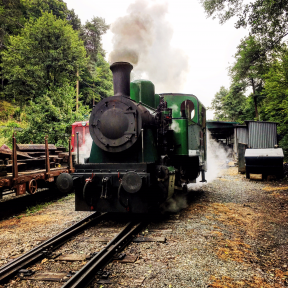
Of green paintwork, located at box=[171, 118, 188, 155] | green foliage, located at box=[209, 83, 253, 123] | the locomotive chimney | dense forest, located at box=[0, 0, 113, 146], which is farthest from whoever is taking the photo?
green foliage, located at box=[209, 83, 253, 123]

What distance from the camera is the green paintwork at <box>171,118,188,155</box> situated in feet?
18.9

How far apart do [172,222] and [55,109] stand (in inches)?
405

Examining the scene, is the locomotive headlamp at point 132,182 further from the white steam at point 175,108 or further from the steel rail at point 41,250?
the white steam at point 175,108

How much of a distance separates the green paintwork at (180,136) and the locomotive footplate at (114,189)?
123 cm

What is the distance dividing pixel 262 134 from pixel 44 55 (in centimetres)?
1467

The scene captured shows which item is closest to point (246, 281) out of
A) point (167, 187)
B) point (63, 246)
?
point (167, 187)

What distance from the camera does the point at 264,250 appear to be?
3732 mm

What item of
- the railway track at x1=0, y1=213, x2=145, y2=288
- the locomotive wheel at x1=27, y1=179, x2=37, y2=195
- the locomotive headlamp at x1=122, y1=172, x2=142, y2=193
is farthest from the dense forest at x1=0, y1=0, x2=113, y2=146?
the locomotive headlamp at x1=122, y1=172, x2=142, y2=193

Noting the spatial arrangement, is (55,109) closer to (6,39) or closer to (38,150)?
(38,150)

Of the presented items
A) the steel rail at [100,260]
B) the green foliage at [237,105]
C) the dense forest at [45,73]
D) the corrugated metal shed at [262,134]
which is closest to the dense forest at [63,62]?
the dense forest at [45,73]

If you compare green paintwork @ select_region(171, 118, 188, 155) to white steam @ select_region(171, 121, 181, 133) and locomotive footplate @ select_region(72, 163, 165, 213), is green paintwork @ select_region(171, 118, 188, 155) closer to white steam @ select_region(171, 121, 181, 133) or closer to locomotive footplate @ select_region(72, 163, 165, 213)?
white steam @ select_region(171, 121, 181, 133)

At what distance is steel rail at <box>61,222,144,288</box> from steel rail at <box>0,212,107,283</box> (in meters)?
0.79

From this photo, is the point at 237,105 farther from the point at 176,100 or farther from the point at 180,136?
the point at 180,136

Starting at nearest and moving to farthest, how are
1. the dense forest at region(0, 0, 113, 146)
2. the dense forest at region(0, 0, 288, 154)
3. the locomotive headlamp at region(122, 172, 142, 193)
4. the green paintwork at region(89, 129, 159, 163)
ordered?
1. the locomotive headlamp at region(122, 172, 142, 193)
2. the green paintwork at region(89, 129, 159, 163)
3. the dense forest at region(0, 0, 288, 154)
4. the dense forest at region(0, 0, 113, 146)
